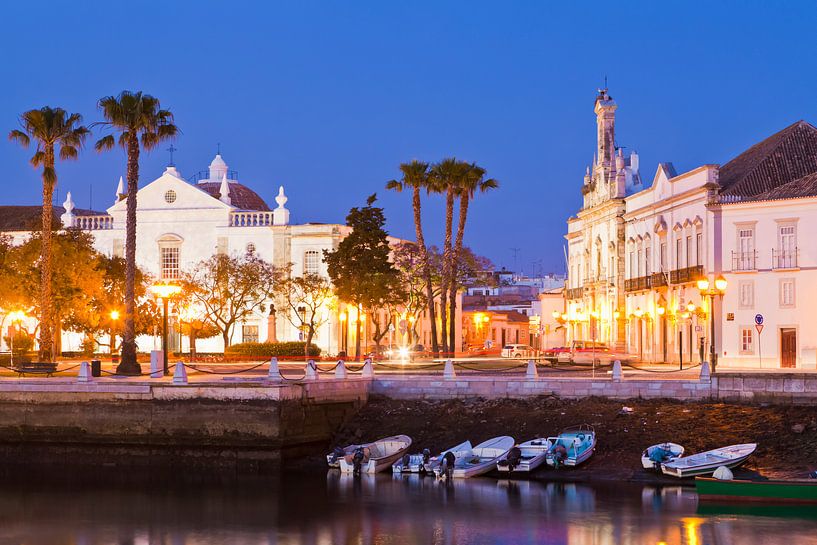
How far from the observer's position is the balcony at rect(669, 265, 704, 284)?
197ft

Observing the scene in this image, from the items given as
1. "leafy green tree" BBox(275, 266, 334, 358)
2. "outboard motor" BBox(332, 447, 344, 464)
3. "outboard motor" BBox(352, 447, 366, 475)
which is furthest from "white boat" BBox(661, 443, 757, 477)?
"leafy green tree" BBox(275, 266, 334, 358)

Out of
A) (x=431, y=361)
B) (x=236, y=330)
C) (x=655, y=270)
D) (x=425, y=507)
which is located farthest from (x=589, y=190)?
(x=425, y=507)

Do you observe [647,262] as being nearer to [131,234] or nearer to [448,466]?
[131,234]

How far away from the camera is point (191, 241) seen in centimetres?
7844

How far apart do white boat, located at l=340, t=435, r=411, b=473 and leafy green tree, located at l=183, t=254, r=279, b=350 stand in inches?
1293

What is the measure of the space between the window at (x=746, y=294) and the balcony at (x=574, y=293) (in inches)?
1183

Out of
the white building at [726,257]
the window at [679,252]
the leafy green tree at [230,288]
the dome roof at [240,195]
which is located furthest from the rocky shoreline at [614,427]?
the dome roof at [240,195]

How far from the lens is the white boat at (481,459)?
35250mm

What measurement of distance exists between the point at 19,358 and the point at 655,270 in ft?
112

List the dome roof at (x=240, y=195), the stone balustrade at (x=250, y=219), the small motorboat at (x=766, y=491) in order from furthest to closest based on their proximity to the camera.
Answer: the dome roof at (x=240, y=195)
the stone balustrade at (x=250, y=219)
the small motorboat at (x=766, y=491)

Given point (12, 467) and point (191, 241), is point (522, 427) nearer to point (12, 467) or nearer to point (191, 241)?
point (12, 467)

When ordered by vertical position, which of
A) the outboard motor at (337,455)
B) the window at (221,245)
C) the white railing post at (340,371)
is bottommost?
the outboard motor at (337,455)

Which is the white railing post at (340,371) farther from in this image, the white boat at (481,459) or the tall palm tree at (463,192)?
the tall palm tree at (463,192)

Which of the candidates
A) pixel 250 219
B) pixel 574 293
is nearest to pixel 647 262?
pixel 574 293
